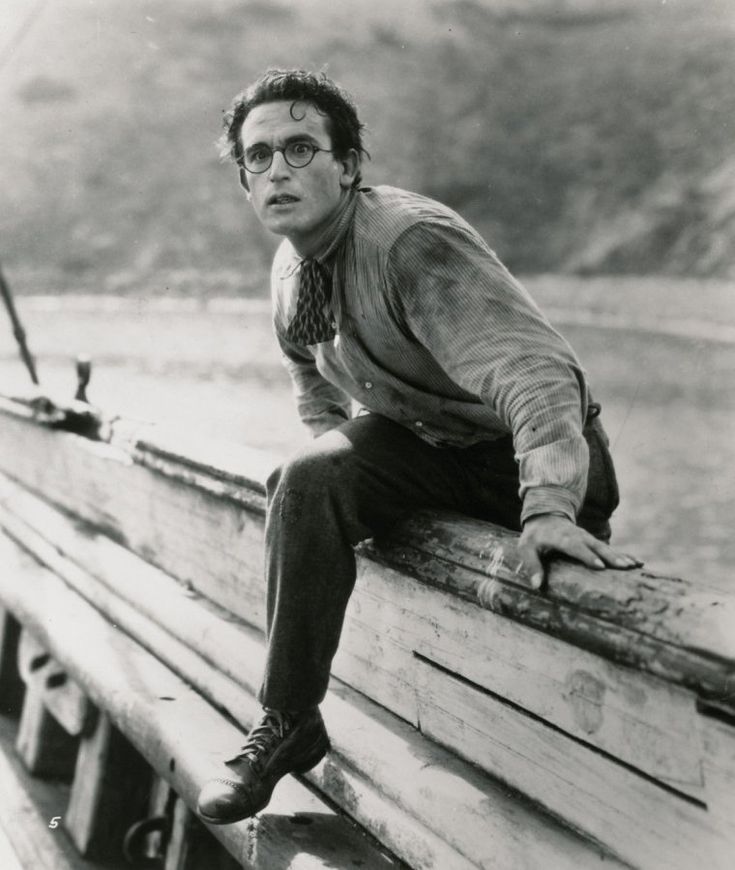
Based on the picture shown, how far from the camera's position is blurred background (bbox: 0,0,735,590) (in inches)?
514

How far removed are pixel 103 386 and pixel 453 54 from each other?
28.5ft

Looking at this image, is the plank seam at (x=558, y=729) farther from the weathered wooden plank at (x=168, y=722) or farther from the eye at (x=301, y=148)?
the eye at (x=301, y=148)

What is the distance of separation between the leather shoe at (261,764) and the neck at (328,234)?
2.75ft

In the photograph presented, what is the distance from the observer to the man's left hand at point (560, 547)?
4.64 ft

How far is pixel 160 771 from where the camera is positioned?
2166mm

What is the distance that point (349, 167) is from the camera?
1976mm

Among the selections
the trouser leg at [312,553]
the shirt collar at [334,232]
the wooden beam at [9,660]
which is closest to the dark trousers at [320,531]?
the trouser leg at [312,553]

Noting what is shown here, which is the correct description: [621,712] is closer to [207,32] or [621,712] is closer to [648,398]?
[648,398]

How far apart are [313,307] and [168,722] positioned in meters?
0.97

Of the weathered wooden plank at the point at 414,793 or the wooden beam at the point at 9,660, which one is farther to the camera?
the wooden beam at the point at 9,660

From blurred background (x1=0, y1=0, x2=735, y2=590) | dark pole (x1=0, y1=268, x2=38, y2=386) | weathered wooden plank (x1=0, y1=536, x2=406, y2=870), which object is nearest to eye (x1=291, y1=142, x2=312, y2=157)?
weathered wooden plank (x1=0, y1=536, x2=406, y2=870)

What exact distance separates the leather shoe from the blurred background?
795 cm

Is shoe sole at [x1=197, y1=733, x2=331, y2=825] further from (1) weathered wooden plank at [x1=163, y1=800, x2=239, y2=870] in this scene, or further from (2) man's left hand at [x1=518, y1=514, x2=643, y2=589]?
(2) man's left hand at [x1=518, y1=514, x2=643, y2=589]

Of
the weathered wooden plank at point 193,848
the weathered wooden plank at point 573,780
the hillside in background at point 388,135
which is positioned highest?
the hillside in background at point 388,135
